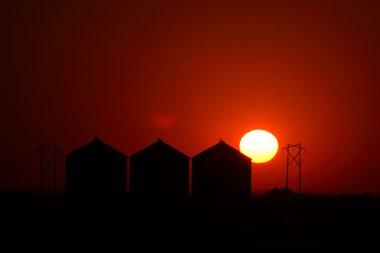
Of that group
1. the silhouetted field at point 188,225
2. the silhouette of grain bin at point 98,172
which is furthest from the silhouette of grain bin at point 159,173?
the silhouetted field at point 188,225

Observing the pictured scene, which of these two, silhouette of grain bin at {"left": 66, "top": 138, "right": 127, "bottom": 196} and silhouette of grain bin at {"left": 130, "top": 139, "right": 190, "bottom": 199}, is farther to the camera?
silhouette of grain bin at {"left": 66, "top": 138, "right": 127, "bottom": 196}

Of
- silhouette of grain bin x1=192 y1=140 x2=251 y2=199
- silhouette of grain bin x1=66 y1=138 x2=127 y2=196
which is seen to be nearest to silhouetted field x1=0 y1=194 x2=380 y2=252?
silhouette of grain bin x1=66 y1=138 x2=127 y2=196

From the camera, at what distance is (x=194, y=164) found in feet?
153

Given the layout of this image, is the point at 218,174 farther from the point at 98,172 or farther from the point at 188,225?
the point at 188,225

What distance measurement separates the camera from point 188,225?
33344 millimetres

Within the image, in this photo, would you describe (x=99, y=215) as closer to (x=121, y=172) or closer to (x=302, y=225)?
(x=121, y=172)

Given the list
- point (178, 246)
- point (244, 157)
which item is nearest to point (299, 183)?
point (244, 157)

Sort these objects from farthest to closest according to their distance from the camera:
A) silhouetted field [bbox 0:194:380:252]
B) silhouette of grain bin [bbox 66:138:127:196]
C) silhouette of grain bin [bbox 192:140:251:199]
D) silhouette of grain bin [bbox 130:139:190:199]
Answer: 1. silhouette of grain bin [bbox 192:140:251:199]
2. silhouette of grain bin [bbox 66:138:127:196]
3. silhouette of grain bin [bbox 130:139:190:199]
4. silhouetted field [bbox 0:194:380:252]

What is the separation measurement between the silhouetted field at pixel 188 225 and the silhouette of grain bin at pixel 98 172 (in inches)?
42.0

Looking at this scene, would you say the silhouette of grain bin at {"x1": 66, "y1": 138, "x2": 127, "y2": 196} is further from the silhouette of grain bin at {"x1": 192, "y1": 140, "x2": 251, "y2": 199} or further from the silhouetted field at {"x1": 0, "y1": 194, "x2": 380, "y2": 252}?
the silhouette of grain bin at {"x1": 192, "y1": 140, "x2": 251, "y2": 199}

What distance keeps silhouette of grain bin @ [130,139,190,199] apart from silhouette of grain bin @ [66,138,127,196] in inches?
40.0

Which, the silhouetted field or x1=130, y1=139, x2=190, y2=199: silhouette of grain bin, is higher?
x1=130, y1=139, x2=190, y2=199: silhouette of grain bin

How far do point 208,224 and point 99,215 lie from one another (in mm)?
7431

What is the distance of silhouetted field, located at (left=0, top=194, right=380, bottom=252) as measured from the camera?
A: 27.6m
